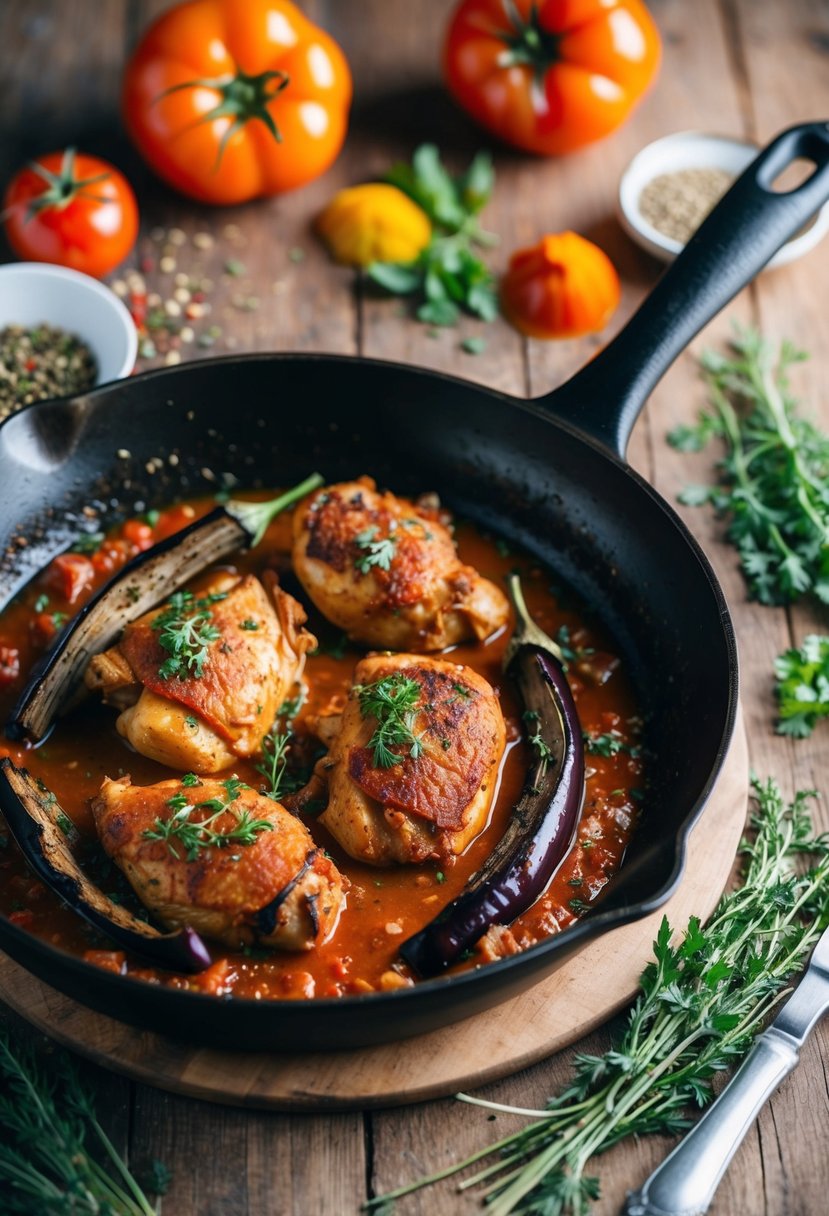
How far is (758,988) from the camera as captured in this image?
3912 mm

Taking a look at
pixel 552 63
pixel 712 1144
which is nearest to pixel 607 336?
pixel 552 63

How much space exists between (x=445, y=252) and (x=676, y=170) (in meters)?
1.48

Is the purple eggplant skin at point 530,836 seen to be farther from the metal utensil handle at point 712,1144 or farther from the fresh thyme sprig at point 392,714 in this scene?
the metal utensil handle at point 712,1144

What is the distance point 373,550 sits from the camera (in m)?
4.58

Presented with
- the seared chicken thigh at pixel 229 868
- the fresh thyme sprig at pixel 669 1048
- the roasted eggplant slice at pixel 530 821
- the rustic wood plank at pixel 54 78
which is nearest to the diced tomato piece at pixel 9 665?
the seared chicken thigh at pixel 229 868

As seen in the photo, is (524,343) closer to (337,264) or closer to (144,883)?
(337,264)

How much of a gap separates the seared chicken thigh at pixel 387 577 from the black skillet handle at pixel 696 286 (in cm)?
75

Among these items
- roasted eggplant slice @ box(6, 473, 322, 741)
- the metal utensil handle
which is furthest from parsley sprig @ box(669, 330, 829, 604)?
the metal utensil handle

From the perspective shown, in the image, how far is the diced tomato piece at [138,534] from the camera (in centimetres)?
502

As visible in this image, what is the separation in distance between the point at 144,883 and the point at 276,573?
149cm

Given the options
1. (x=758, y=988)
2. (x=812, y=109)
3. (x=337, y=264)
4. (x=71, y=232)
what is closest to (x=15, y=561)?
(x=71, y=232)

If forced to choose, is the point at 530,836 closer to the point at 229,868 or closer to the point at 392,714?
the point at 392,714

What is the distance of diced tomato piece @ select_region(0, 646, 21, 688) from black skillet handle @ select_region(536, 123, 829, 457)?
7.35 feet

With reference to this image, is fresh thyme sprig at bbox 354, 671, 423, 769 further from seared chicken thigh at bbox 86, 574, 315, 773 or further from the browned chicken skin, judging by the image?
seared chicken thigh at bbox 86, 574, 315, 773
